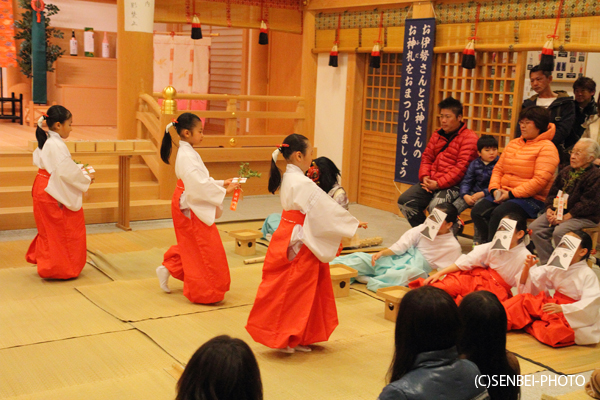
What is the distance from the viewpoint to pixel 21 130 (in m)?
9.58

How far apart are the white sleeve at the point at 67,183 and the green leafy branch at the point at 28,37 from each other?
5797 millimetres

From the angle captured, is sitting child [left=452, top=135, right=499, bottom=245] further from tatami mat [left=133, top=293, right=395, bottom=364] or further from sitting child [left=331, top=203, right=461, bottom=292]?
tatami mat [left=133, top=293, right=395, bottom=364]

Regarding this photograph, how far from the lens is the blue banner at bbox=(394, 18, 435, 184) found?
7.27 meters

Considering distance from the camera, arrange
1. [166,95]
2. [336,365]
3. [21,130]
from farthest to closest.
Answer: [21,130], [166,95], [336,365]

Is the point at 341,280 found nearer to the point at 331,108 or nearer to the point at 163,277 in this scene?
the point at 163,277

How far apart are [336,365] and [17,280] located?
285 centimetres

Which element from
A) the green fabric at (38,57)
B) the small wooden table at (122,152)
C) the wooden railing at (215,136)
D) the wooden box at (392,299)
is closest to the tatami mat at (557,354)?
the wooden box at (392,299)

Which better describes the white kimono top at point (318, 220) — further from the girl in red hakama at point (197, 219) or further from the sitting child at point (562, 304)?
the sitting child at point (562, 304)

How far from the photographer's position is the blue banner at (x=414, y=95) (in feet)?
23.9

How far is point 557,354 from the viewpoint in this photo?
3830 mm

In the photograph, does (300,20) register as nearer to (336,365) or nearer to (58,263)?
(58,263)

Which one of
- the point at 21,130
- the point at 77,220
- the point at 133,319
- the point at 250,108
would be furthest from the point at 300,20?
the point at 133,319

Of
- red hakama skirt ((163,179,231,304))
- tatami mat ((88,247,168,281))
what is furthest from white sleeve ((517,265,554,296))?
tatami mat ((88,247,168,281))

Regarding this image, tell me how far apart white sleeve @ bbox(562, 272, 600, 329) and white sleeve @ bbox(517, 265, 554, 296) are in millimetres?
236
